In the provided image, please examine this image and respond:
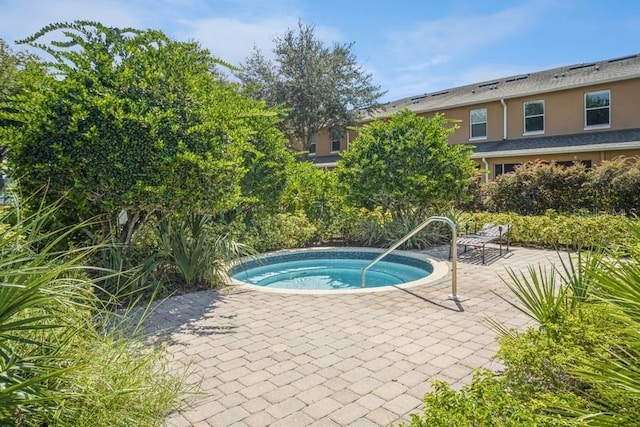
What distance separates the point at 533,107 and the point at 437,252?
1370 cm

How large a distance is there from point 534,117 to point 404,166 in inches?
496

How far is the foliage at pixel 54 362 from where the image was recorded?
82.4 inches

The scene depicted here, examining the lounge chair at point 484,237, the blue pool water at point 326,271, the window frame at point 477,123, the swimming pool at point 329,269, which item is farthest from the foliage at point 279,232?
the window frame at point 477,123

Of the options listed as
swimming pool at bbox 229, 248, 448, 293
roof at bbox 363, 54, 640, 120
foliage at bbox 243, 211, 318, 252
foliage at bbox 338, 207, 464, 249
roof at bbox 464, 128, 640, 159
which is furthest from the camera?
roof at bbox 363, 54, 640, 120

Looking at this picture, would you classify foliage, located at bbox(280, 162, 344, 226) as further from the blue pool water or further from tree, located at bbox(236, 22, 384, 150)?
tree, located at bbox(236, 22, 384, 150)

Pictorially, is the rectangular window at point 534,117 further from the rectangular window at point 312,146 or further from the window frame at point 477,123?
the rectangular window at point 312,146

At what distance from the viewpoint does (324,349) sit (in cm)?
450

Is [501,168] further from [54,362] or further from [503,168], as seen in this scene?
[54,362]

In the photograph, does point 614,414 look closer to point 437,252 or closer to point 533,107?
point 437,252

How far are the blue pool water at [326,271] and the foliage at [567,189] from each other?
6704 millimetres

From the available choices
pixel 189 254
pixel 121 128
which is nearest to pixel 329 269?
pixel 189 254

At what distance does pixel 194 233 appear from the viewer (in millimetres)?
7488

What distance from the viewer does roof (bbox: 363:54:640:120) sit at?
1798 centimetres

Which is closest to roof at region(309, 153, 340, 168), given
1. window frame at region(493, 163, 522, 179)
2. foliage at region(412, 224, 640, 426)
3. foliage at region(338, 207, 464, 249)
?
window frame at region(493, 163, 522, 179)
